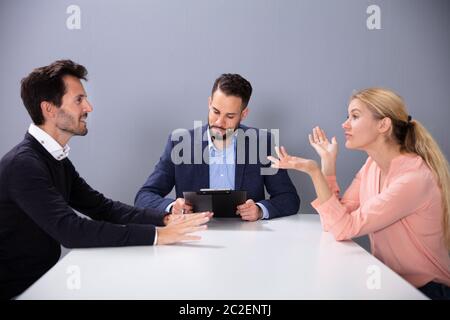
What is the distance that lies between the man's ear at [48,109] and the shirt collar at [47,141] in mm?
115

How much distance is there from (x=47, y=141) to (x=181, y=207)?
67 centimetres

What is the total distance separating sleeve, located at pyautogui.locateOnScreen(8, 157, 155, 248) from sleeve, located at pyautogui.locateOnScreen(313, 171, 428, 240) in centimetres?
67

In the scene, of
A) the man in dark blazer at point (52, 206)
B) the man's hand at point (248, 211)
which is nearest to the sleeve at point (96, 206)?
the man in dark blazer at point (52, 206)

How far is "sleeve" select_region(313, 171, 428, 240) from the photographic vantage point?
1735 mm

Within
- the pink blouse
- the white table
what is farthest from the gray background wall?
the white table

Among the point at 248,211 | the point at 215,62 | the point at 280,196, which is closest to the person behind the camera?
the point at 248,211

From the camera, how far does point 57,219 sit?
1588mm

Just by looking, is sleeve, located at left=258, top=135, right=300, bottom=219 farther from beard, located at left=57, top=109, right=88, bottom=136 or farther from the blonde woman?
beard, located at left=57, top=109, right=88, bottom=136

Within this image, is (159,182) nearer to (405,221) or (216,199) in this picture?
(216,199)

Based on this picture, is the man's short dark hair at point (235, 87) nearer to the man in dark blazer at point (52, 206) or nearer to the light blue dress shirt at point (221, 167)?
the light blue dress shirt at point (221, 167)

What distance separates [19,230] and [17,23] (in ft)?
5.65

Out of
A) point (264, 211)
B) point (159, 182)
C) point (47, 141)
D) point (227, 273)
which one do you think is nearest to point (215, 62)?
point (159, 182)

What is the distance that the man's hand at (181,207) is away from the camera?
219 centimetres
